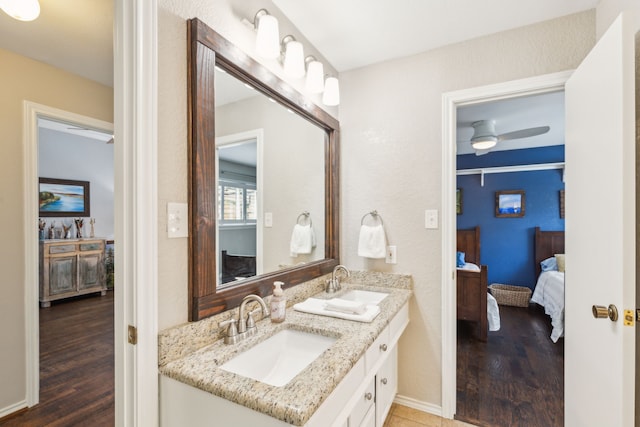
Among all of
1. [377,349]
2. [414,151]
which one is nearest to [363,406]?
[377,349]

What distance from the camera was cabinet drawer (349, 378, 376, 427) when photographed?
113 centimetres

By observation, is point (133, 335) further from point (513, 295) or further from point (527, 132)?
point (513, 295)

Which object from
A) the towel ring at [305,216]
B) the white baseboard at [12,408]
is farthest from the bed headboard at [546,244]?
the white baseboard at [12,408]

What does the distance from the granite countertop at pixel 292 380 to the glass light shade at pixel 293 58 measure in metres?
1.22

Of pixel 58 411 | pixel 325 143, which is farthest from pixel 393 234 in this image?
pixel 58 411

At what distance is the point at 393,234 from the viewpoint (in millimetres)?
1960

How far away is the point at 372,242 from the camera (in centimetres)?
196

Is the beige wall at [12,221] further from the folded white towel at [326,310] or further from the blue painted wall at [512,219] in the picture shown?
the blue painted wall at [512,219]

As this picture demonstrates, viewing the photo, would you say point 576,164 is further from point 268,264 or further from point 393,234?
point 268,264

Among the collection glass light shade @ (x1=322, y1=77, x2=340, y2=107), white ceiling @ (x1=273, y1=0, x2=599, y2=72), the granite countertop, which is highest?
white ceiling @ (x1=273, y1=0, x2=599, y2=72)

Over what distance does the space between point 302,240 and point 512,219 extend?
4090 millimetres

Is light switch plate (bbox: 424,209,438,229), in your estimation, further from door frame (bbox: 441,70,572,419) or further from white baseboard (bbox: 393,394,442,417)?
white baseboard (bbox: 393,394,442,417)

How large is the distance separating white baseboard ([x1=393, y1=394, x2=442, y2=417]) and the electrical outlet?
2.92 feet

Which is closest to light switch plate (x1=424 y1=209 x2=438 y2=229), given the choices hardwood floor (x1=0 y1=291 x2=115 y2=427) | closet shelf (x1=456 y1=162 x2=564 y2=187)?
hardwood floor (x1=0 y1=291 x2=115 y2=427)
